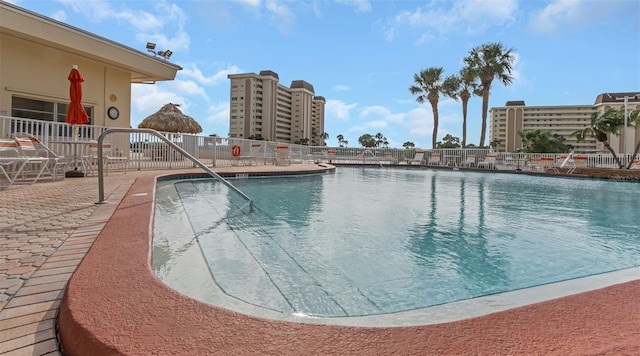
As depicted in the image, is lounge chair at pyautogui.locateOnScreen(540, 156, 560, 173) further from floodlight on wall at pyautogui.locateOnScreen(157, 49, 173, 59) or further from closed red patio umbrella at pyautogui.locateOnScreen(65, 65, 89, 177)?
closed red patio umbrella at pyautogui.locateOnScreen(65, 65, 89, 177)

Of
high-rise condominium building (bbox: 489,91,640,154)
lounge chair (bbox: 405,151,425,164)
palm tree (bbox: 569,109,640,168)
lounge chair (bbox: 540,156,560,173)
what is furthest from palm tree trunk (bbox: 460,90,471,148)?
high-rise condominium building (bbox: 489,91,640,154)

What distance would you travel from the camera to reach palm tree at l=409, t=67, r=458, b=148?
30.9 m

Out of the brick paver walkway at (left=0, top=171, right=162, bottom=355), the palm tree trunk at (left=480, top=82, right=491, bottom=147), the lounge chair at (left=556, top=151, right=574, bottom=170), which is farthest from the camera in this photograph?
the palm tree trunk at (left=480, top=82, right=491, bottom=147)

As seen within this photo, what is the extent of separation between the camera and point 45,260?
1.99m

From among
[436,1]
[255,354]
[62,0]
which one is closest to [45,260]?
[255,354]

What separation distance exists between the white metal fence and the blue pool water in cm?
410

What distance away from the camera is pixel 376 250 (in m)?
3.03

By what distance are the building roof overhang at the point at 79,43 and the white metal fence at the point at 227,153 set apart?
270 cm

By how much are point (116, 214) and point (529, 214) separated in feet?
17.2

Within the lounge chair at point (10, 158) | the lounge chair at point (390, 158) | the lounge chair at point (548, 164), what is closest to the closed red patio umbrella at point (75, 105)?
the lounge chair at point (10, 158)

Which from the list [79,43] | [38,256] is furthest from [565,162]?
[79,43]

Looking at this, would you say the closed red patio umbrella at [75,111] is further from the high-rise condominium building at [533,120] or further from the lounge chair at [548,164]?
the high-rise condominium building at [533,120]

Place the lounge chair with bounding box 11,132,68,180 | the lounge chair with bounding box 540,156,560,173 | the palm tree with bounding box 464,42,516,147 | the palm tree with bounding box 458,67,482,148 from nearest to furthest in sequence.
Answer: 1. the lounge chair with bounding box 11,132,68,180
2. the lounge chair with bounding box 540,156,560,173
3. the palm tree with bounding box 464,42,516,147
4. the palm tree with bounding box 458,67,482,148

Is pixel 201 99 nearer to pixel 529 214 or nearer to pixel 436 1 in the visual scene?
pixel 436 1
